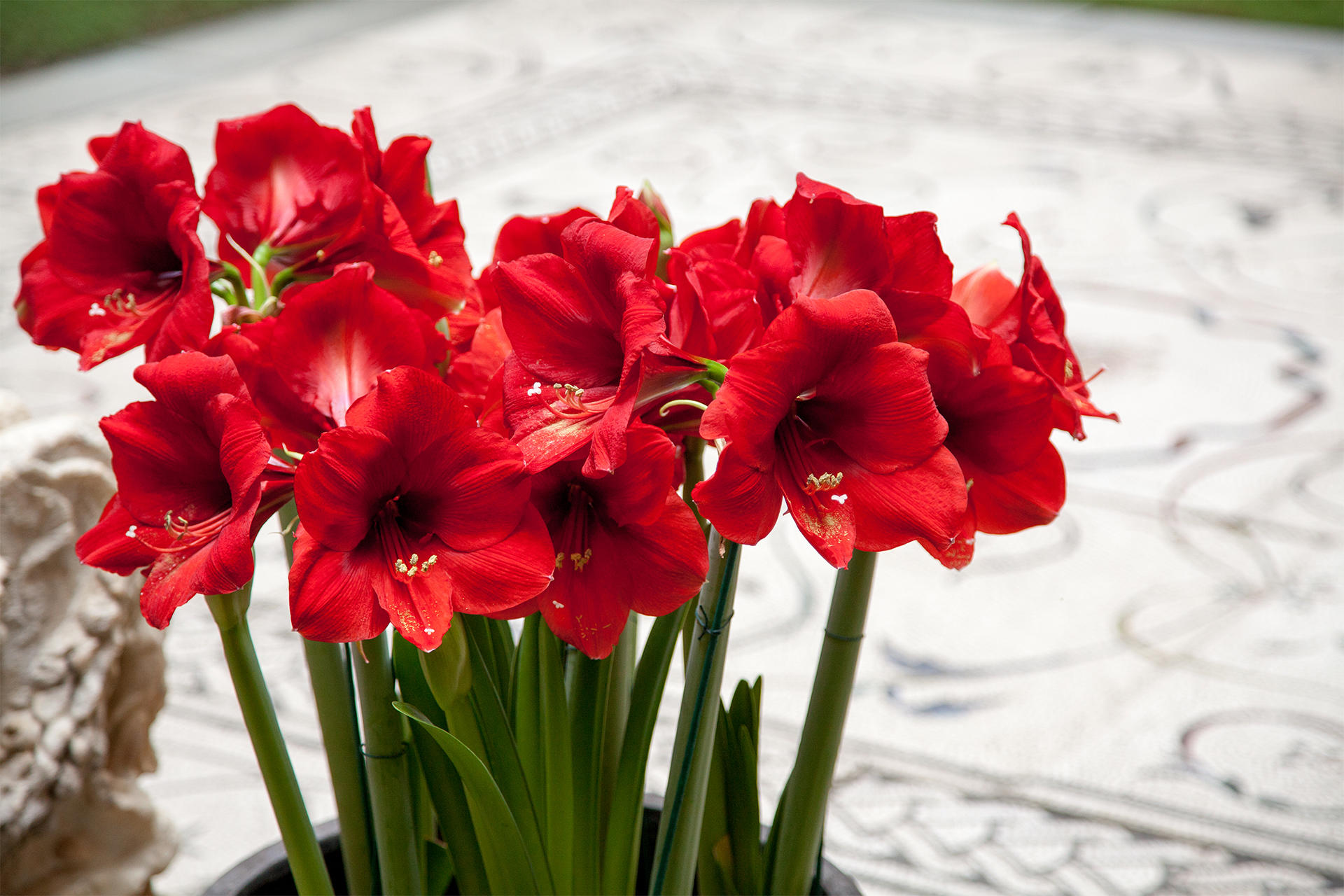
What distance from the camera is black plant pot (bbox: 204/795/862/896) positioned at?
57 centimetres

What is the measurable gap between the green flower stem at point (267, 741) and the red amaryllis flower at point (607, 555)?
11 centimetres

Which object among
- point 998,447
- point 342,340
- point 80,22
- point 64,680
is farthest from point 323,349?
point 80,22

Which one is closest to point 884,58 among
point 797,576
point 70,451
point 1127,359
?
point 1127,359

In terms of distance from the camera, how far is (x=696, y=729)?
0.45 m

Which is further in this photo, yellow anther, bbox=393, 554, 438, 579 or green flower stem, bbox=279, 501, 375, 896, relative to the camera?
green flower stem, bbox=279, 501, 375, 896

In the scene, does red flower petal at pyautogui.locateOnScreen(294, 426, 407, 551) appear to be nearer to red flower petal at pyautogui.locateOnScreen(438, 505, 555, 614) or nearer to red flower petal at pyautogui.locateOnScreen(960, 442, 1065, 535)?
red flower petal at pyautogui.locateOnScreen(438, 505, 555, 614)

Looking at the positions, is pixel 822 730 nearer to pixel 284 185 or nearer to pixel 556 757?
pixel 556 757

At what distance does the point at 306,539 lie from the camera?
38 centimetres

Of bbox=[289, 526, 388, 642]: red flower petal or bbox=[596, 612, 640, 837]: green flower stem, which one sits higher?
bbox=[289, 526, 388, 642]: red flower petal

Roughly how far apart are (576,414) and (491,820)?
0.16 metres

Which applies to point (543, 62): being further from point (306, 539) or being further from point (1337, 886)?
point (306, 539)

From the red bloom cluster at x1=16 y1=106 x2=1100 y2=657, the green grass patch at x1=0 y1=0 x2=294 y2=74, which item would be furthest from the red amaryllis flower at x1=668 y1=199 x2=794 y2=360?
the green grass patch at x1=0 y1=0 x2=294 y2=74

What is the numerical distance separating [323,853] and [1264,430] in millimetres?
1469

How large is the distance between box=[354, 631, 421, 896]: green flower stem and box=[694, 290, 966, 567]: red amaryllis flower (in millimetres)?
152
